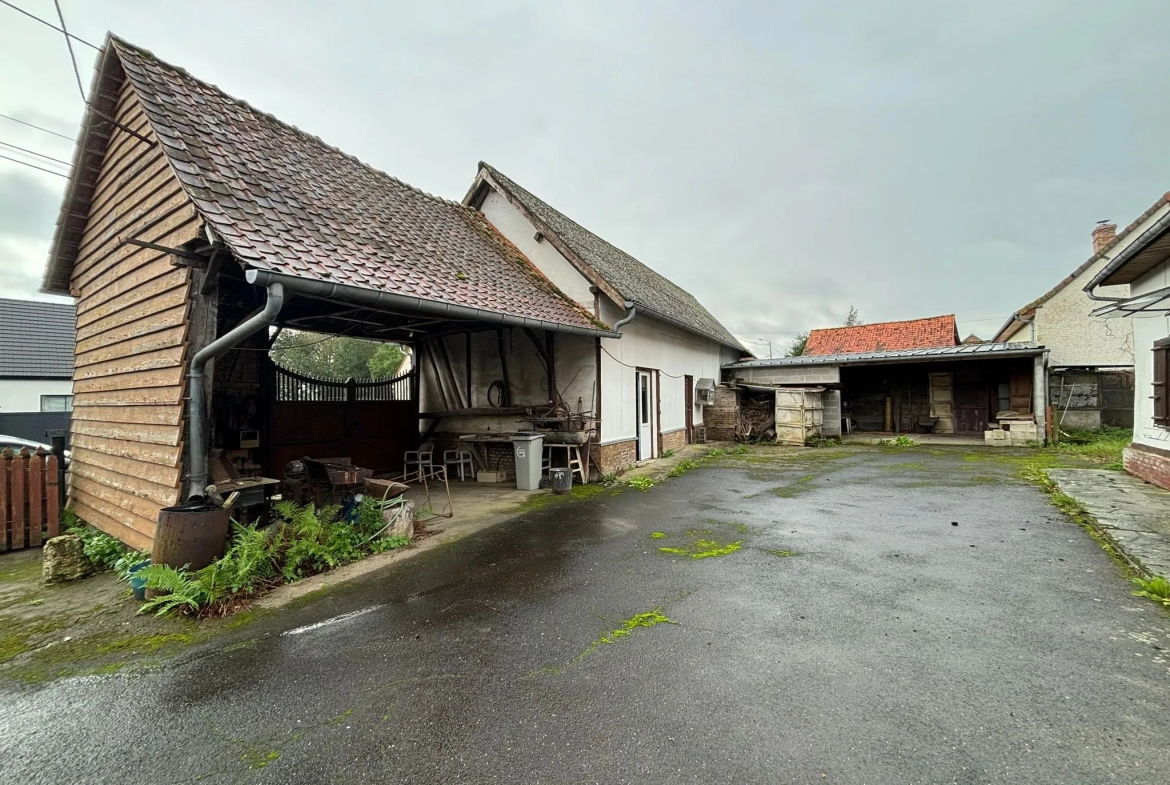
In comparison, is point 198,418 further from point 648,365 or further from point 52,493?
point 648,365

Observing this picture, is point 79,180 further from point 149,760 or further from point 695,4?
point 695,4

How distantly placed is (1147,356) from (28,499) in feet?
54.5

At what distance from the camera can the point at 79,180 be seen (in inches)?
260

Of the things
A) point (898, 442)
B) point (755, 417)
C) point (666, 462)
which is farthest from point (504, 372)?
point (898, 442)

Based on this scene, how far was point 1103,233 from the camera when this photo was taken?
16422mm

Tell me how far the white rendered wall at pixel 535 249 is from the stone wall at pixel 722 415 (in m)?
7.81

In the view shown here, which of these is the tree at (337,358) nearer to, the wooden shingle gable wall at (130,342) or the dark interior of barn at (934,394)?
the wooden shingle gable wall at (130,342)

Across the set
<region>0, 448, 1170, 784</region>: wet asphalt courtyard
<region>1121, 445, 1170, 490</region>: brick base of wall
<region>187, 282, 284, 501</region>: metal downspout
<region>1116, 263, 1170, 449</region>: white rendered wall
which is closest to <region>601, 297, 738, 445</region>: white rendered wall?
<region>0, 448, 1170, 784</region>: wet asphalt courtyard

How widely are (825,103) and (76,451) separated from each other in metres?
16.1

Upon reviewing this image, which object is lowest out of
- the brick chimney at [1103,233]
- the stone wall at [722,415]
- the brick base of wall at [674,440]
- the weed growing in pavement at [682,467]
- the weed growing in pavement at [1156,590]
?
the weed growing in pavement at [1156,590]

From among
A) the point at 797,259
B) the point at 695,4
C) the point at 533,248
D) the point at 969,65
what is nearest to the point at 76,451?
the point at 533,248

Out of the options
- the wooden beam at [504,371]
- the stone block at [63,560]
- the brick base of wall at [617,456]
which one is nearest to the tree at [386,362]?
the wooden beam at [504,371]

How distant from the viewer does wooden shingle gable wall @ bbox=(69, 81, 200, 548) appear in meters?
4.78

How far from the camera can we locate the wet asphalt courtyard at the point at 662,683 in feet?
6.43
